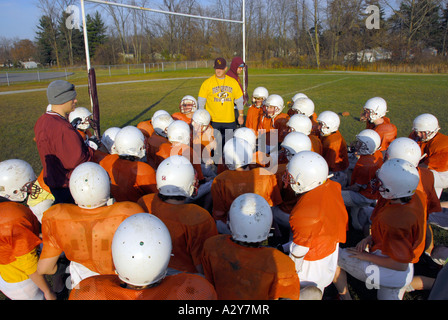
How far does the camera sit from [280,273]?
232 centimetres

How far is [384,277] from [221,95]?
5.14 metres

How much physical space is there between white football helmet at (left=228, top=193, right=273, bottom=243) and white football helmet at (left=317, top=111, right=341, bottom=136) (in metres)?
3.79

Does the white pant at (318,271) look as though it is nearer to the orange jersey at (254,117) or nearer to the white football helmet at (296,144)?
the white football helmet at (296,144)

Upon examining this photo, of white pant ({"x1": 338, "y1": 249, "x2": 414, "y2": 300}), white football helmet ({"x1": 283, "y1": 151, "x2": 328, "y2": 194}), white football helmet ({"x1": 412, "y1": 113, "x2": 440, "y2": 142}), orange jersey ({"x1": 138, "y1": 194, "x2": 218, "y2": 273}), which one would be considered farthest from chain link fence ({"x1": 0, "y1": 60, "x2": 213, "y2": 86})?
white pant ({"x1": 338, "y1": 249, "x2": 414, "y2": 300})

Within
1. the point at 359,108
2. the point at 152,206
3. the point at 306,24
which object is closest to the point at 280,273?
the point at 152,206

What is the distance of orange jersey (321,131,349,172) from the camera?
5.67m

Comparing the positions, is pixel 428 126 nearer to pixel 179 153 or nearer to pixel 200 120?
pixel 200 120

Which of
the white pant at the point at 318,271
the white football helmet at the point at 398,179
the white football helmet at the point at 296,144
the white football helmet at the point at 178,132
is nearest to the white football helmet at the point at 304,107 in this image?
the white football helmet at the point at 296,144

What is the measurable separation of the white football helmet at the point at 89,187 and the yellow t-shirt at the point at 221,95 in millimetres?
4786

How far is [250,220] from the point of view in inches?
97.8

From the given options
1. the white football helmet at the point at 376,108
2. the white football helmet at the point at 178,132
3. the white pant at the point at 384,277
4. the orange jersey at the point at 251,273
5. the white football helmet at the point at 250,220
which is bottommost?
the white pant at the point at 384,277

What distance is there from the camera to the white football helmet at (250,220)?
247cm

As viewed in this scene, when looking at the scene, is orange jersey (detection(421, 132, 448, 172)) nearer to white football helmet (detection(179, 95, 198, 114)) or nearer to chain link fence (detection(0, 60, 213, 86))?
white football helmet (detection(179, 95, 198, 114))

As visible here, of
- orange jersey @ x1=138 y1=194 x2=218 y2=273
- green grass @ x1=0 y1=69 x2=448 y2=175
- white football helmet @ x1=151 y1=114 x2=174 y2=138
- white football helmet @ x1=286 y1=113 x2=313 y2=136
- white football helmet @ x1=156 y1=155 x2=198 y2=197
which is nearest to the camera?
orange jersey @ x1=138 y1=194 x2=218 y2=273
